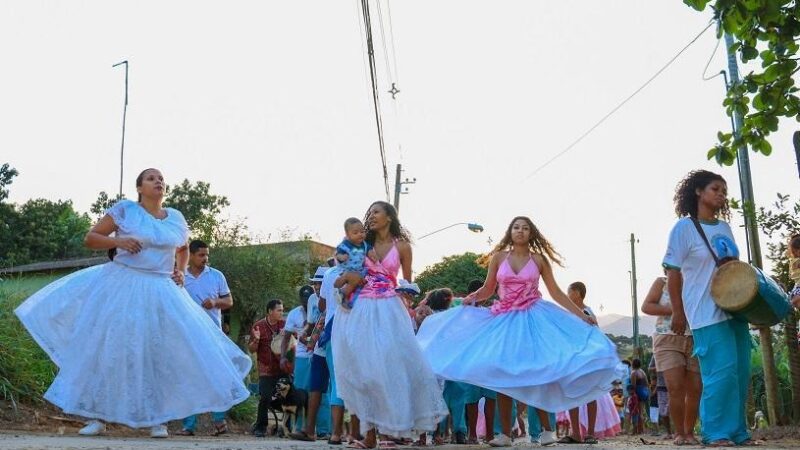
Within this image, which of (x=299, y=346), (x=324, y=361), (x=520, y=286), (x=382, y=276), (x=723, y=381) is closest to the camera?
(x=723, y=381)

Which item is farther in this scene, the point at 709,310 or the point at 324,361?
the point at 324,361

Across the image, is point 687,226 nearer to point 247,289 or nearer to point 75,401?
point 75,401

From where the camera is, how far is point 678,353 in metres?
9.88

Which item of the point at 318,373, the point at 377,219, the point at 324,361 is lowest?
the point at 318,373

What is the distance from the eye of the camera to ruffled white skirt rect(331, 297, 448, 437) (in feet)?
28.7

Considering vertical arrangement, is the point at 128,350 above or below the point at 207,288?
below

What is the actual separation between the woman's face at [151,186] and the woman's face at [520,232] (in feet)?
10.7

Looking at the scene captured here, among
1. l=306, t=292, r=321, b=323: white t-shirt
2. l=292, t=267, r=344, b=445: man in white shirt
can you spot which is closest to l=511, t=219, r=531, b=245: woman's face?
l=292, t=267, r=344, b=445: man in white shirt

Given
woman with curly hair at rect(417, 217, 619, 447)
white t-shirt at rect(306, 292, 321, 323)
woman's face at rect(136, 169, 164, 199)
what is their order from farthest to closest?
white t-shirt at rect(306, 292, 321, 323), woman's face at rect(136, 169, 164, 199), woman with curly hair at rect(417, 217, 619, 447)

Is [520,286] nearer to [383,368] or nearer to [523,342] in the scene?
[523,342]

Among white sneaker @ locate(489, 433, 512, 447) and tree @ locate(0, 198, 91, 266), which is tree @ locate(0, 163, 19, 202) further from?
white sneaker @ locate(489, 433, 512, 447)

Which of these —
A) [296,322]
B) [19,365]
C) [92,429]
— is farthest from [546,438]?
[19,365]

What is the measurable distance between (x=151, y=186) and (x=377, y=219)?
212 cm

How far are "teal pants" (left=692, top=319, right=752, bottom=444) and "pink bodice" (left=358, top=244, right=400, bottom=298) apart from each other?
2.54 meters
